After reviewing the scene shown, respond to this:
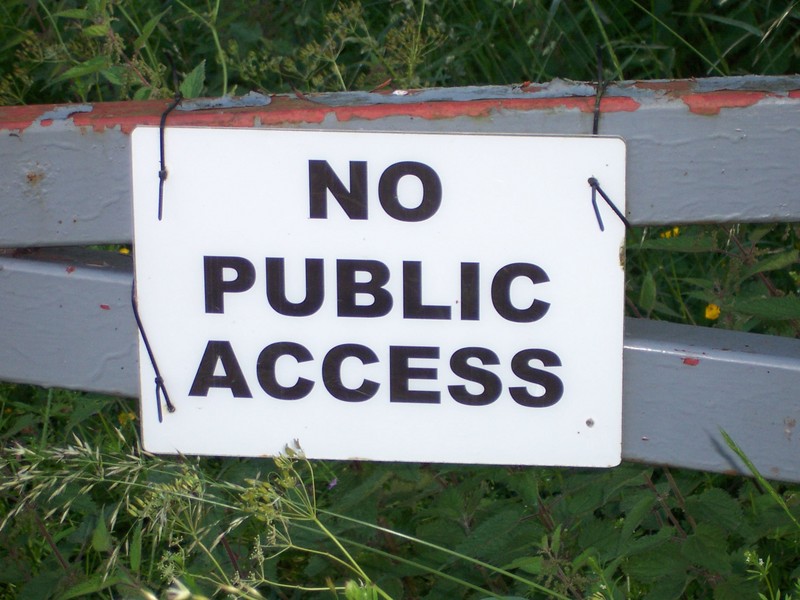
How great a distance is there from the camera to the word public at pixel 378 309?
4.05 feet

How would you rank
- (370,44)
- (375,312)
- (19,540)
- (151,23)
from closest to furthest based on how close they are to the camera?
(375,312) → (151,23) → (19,540) → (370,44)

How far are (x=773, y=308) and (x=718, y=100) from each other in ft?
1.17

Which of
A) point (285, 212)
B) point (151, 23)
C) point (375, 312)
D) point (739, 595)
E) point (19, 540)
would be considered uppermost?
point (151, 23)

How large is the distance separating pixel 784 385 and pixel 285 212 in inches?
30.5

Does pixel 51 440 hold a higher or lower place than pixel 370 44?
lower

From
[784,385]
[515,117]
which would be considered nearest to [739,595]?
[784,385]

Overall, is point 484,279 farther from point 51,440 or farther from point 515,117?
point 51,440

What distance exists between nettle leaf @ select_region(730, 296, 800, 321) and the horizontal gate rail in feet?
0.14

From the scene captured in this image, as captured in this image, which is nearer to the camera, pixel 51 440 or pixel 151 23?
pixel 151 23

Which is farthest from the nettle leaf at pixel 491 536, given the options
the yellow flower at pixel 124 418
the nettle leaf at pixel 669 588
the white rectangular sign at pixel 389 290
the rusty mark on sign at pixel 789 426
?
the yellow flower at pixel 124 418

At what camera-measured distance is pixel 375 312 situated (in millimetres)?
1266

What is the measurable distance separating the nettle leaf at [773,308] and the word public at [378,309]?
322 mm

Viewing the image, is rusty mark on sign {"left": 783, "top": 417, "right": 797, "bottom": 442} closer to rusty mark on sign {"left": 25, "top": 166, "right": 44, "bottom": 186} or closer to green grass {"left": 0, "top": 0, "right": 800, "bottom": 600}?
green grass {"left": 0, "top": 0, "right": 800, "bottom": 600}

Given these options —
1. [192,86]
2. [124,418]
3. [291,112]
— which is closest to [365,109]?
[291,112]
